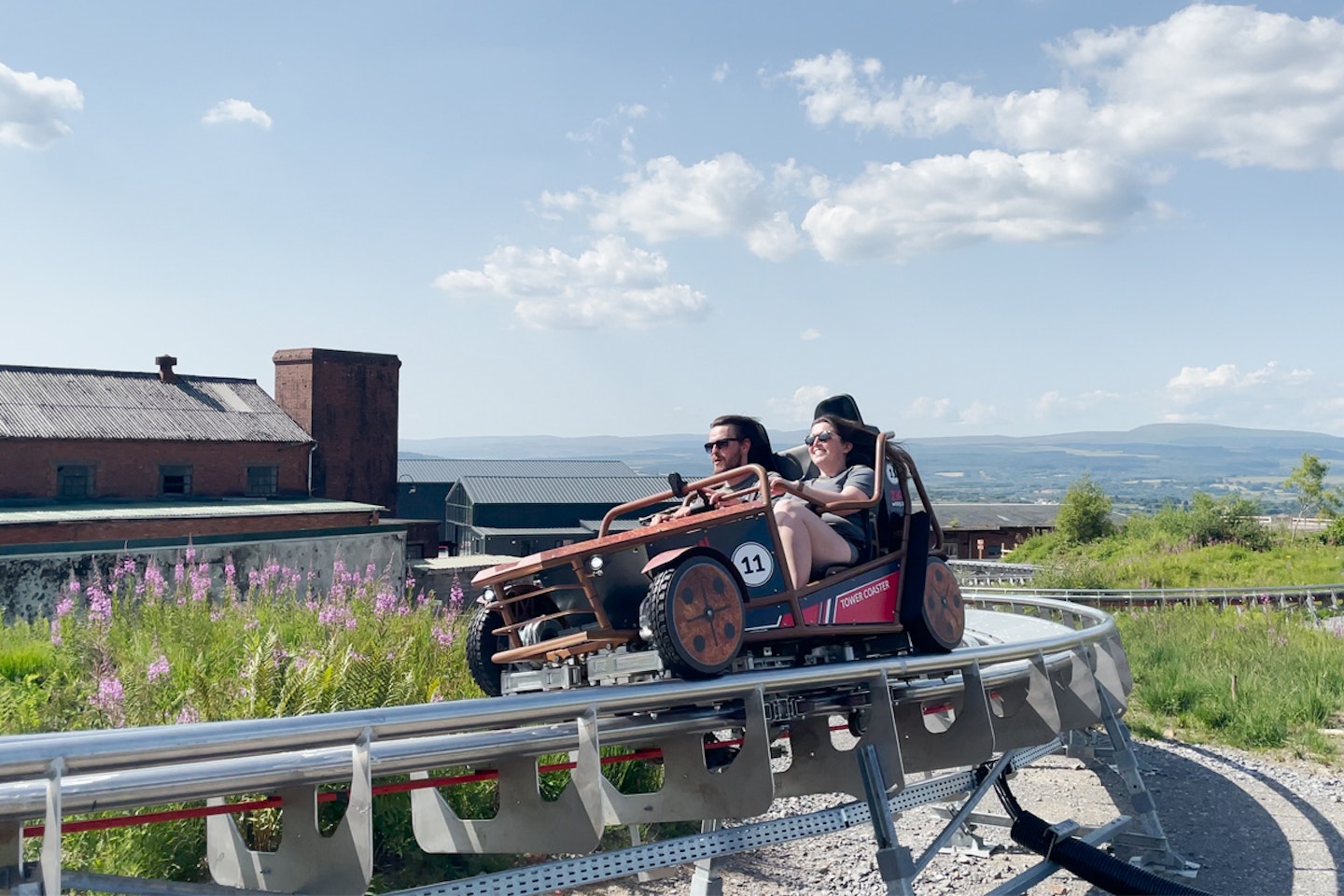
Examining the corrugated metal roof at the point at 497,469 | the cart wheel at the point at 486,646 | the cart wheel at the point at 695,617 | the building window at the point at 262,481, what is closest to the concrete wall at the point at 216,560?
the cart wheel at the point at 486,646

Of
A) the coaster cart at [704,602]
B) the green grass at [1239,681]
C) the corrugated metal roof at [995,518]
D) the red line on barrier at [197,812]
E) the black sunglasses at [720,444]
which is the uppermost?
the black sunglasses at [720,444]

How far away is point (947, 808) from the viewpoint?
9.96 meters

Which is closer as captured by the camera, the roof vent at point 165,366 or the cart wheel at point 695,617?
the cart wheel at point 695,617

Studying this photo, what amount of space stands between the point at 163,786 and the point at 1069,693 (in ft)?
20.6

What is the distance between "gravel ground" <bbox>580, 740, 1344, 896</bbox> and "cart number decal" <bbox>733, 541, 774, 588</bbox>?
3450 millimetres

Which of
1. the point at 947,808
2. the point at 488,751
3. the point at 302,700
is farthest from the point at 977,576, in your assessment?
the point at 488,751

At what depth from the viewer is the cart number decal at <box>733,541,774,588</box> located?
5.50 meters

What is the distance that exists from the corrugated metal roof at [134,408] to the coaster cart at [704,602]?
31686mm

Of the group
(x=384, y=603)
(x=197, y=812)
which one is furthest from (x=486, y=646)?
(x=384, y=603)

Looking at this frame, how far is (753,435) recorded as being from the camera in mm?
6734

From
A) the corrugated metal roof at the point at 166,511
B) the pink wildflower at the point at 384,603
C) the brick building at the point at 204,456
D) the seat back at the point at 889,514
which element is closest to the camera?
the seat back at the point at 889,514

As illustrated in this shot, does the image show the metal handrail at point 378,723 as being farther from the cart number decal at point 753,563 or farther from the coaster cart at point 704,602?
the cart number decal at point 753,563

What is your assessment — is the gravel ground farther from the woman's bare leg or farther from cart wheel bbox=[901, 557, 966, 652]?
the woman's bare leg

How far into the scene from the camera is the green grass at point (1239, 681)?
12.6 m
